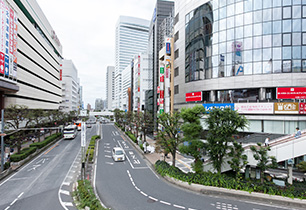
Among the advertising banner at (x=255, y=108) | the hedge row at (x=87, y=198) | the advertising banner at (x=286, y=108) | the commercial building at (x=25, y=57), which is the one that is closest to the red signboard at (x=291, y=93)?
the advertising banner at (x=286, y=108)

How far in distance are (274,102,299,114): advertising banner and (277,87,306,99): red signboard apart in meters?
1.03

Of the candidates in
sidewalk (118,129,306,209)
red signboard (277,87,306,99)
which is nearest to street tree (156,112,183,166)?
sidewalk (118,129,306,209)

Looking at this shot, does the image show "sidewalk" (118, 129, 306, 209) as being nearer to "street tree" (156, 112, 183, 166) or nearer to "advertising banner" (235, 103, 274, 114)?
"street tree" (156, 112, 183, 166)

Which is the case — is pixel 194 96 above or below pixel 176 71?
below

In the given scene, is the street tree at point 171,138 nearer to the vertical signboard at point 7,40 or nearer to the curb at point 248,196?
the curb at point 248,196

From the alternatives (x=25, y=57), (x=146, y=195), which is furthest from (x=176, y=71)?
(x=25, y=57)

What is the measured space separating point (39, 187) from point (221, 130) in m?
19.0

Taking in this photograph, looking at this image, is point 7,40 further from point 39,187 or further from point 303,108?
point 303,108

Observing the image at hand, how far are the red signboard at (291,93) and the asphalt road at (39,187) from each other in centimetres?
2804

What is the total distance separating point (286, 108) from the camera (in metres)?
24.5

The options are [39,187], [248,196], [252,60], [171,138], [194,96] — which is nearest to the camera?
[248,196]

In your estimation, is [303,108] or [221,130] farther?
[303,108]

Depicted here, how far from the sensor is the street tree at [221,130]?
1747 centimetres

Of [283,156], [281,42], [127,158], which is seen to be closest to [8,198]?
[127,158]
